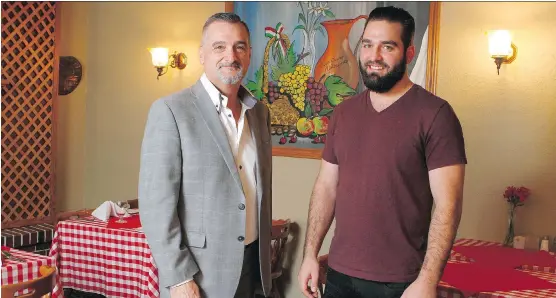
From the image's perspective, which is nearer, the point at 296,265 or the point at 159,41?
the point at 296,265

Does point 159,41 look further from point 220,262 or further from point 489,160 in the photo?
point 220,262

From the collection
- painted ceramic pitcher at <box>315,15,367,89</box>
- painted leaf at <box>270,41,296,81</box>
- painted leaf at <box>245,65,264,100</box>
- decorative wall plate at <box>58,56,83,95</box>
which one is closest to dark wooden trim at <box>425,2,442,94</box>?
painted ceramic pitcher at <box>315,15,367,89</box>

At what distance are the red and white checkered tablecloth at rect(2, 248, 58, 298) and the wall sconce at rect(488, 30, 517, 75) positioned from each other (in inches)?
88.4

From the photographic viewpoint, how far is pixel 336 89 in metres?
3.87

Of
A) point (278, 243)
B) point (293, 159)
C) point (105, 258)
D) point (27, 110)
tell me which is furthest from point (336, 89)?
point (27, 110)

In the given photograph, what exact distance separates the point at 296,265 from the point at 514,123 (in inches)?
63.1

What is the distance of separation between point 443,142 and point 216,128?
599mm

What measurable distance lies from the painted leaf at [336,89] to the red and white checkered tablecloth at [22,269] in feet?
6.35

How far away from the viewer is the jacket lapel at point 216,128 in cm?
174

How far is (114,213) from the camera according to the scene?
3549 mm

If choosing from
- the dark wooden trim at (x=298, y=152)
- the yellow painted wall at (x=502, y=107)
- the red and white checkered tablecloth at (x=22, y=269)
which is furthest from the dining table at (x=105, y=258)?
the yellow painted wall at (x=502, y=107)

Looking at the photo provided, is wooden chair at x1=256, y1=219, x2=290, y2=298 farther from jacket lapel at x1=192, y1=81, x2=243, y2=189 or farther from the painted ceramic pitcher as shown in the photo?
jacket lapel at x1=192, y1=81, x2=243, y2=189

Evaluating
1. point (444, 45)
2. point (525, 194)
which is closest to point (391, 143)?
point (525, 194)

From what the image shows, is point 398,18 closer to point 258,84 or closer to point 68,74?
point 258,84
